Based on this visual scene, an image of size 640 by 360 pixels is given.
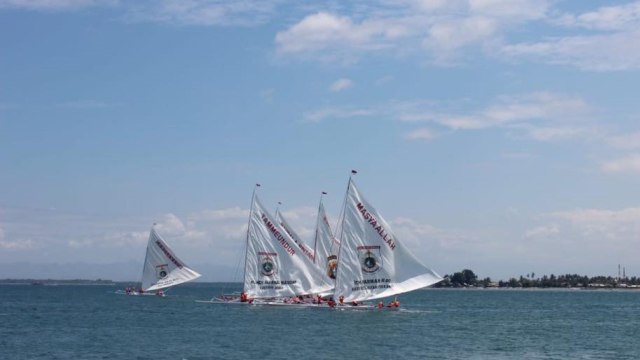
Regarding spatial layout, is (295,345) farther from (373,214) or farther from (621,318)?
(621,318)

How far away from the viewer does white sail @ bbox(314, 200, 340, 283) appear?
325 feet

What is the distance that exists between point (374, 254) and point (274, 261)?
16.9 meters

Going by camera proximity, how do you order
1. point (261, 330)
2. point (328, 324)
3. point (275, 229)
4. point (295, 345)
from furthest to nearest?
point (275, 229), point (328, 324), point (261, 330), point (295, 345)

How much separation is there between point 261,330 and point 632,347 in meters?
26.0

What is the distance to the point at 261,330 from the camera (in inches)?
2758

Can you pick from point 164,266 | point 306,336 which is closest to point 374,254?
point 306,336

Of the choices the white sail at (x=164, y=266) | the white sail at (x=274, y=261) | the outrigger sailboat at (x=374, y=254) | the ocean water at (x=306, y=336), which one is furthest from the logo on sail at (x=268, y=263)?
the white sail at (x=164, y=266)

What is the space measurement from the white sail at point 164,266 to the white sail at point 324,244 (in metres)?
26.9

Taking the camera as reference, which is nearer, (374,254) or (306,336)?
(306,336)

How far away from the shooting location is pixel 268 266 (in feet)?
300

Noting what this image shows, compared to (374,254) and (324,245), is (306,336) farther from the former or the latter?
(324,245)

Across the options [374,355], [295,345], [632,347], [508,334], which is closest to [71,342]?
[295,345]

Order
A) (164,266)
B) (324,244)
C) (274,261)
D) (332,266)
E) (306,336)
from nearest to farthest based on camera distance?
(306,336) → (274,261) → (332,266) → (324,244) → (164,266)

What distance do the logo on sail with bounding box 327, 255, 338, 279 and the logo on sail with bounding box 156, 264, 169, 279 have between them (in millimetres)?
31990
